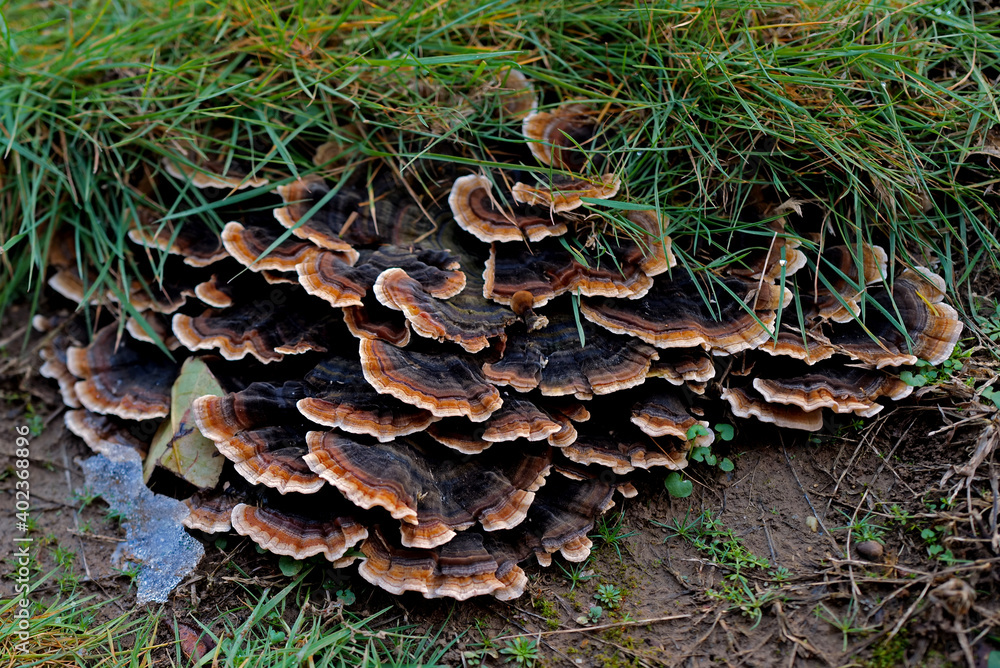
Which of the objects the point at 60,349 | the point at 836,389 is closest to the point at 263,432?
the point at 60,349

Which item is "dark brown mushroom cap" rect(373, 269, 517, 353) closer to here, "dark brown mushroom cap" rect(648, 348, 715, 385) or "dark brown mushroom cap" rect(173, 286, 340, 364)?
"dark brown mushroom cap" rect(173, 286, 340, 364)

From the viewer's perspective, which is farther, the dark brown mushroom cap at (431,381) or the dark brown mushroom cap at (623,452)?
the dark brown mushroom cap at (623,452)

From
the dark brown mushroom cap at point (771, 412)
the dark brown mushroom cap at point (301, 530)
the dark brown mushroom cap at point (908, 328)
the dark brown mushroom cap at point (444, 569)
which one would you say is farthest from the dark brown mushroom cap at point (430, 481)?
the dark brown mushroom cap at point (908, 328)

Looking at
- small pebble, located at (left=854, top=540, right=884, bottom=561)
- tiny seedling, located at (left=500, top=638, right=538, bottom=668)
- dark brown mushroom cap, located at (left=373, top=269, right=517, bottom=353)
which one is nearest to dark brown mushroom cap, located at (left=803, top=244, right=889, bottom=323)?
small pebble, located at (left=854, top=540, right=884, bottom=561)

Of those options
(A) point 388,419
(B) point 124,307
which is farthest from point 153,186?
(A) point 388,419

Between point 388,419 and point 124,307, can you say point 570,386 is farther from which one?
point 124,307

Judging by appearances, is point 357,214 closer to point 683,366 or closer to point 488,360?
point 488,360

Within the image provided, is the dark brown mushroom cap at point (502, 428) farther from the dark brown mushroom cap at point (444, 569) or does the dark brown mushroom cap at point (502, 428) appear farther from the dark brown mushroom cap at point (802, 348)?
the dark brown mushroom cap at point (802, 348)
